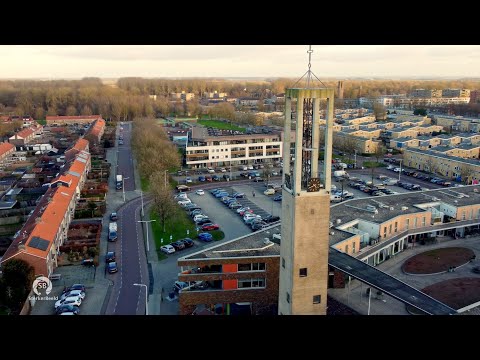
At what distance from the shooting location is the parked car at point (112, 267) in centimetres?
985

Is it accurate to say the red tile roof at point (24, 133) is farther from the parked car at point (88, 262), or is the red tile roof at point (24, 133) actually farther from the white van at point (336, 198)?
the white van at point (336, 198)

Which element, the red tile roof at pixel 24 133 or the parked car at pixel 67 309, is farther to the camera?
the red tile roof at pixel 24 133

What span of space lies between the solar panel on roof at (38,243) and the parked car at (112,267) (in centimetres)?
144

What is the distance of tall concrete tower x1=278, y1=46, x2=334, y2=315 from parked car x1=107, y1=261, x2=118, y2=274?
17.1 ft

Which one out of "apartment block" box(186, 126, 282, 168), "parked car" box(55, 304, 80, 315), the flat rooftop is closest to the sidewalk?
the flat rooftop

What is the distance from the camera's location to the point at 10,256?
9.02 metres

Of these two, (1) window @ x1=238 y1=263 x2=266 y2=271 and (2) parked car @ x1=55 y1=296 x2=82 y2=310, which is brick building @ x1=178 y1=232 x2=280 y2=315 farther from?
(2) parked car @ x1=55 y1=296 x2=82 y2=310

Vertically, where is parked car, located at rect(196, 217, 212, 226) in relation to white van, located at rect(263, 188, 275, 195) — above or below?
below

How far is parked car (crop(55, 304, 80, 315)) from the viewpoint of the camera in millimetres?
8219

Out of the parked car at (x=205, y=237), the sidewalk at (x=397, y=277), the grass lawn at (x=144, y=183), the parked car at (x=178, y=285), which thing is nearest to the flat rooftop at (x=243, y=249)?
the parked car at (x=178, y=285)

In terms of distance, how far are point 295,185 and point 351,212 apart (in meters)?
6.33

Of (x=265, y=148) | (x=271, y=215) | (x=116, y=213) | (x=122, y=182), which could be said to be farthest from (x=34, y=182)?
(x=265, y=148)

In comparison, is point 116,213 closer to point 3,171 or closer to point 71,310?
point 71,310

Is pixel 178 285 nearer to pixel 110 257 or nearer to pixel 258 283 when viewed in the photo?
pixel 258 283
